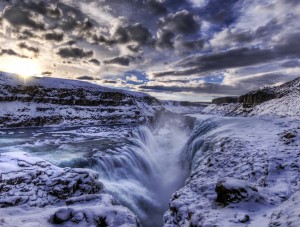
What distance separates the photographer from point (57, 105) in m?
57.9

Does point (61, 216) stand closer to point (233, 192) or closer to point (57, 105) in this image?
point (233, 192)

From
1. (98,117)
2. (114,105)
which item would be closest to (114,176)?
(98,117)

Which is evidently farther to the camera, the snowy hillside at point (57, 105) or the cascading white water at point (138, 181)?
the snowy hillside at point (57, 105)

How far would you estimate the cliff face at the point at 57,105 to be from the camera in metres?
47.5

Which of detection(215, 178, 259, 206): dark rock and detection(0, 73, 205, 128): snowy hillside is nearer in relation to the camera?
detection(215, 178, 259, 206): dark rock

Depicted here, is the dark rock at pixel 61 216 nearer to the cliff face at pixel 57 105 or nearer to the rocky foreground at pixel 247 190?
the rocky foreground at pixel 247 190

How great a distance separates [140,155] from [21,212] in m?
15.5

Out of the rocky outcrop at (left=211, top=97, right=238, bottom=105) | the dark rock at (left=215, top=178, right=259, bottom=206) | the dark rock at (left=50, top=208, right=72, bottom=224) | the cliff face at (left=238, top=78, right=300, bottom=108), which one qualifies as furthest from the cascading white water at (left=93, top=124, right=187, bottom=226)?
the rocky outcrop at (left=211, top=97, right=238, bottom=105)

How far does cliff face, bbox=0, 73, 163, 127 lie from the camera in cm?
4750

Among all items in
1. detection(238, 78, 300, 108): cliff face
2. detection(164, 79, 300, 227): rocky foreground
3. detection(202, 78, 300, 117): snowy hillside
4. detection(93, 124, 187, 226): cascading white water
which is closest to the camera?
detection(164, 79, 300, 227): rocky foreground

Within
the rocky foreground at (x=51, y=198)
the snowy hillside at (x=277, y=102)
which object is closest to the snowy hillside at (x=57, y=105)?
the snowy hillside at (x=277, y=102)

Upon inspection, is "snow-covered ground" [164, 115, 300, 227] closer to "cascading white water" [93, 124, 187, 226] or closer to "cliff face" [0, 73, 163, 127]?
"cascading white water" [93, 124, 187, 226]

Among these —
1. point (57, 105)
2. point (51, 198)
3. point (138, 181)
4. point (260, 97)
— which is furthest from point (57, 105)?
point (260, 97)

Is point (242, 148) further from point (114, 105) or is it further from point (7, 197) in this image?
point (114, 105)
